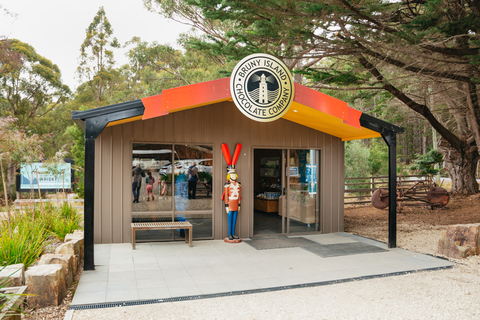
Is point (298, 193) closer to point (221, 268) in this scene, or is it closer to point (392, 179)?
point (392, 179)

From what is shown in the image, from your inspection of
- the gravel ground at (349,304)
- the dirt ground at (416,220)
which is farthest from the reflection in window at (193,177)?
the dirt ground at (416,220)

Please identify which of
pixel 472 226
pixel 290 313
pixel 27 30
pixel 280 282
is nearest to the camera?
pixel 290 313

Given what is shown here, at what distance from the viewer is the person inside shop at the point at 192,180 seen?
744cm

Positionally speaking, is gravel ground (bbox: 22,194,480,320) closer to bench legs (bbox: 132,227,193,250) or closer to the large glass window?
bench legs (bbox: 132,227,193,250)

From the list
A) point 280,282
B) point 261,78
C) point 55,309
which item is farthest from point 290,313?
point 261,78

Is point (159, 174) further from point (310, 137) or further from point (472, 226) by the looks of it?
point (472, 226)

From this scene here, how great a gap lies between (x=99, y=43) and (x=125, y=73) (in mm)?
2922

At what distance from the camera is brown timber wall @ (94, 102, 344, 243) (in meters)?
6.92

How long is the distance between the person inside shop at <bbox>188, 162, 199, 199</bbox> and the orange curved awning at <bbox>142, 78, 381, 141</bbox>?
152cm

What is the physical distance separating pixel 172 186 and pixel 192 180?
1.42ft

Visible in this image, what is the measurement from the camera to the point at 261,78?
5457mm

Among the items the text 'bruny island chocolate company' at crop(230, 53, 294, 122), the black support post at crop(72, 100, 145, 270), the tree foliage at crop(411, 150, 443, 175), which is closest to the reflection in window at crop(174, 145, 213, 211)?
the black support post at crop(72, 100, 145, 270)

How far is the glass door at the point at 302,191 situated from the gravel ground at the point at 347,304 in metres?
3.29

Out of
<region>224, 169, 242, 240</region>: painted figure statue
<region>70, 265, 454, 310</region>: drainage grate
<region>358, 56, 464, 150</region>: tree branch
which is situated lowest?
<region>70, 265, 454, 310</region>: drainage grate
